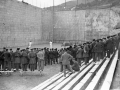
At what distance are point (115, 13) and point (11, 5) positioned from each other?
58.9 ft

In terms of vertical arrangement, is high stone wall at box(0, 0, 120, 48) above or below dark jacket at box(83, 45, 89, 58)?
above

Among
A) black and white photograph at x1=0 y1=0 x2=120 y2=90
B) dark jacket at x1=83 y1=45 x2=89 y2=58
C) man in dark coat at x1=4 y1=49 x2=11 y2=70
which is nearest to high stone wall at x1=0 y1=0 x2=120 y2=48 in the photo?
black and white photograph at x1=0 y1=0 x2=120 y2=90

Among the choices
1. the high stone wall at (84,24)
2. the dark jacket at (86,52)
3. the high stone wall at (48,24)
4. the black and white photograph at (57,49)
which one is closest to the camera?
the black and white photograph at (57,49)

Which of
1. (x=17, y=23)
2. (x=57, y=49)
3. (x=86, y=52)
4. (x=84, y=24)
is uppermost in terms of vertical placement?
(x=84, y=24)

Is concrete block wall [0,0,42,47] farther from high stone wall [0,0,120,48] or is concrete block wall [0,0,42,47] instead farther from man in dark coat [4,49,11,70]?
man in dark coat [4,49,11,70]

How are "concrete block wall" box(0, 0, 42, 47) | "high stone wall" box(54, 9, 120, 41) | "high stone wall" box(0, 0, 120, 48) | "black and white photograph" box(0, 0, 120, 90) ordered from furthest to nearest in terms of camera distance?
"high stone wall" box(54, 9, 120, 41), "high stone wall" box(0, 0, 120, 48), "concrete block wall" box(0, 0, 42, 47), "black and white photograph" box(0, 0, 120, 90)

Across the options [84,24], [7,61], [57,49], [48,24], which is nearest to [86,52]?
[7,61]

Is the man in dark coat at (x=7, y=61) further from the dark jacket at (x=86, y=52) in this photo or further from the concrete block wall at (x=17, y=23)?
the concrete block wall at (x=17, y=23)

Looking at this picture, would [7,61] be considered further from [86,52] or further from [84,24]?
[84,24]

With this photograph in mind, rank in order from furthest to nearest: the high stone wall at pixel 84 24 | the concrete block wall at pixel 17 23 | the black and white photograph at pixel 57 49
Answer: the high stone wall at pixel 84 24 → the concrete block wall at pixel 17 23 → the black and white photograph at pixel 57 49

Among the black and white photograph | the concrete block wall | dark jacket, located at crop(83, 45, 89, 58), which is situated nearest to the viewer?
the black and white photograph

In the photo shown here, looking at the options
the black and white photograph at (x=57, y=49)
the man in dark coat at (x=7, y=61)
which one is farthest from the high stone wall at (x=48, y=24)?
the man in dark coat at (x=7, y=61)

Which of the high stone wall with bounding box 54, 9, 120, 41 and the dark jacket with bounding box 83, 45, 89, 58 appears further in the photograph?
the high stone wall with bounding box 54, 9, 120, 41

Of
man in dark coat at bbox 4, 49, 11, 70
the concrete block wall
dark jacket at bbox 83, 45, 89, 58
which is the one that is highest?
the concrete block wall
